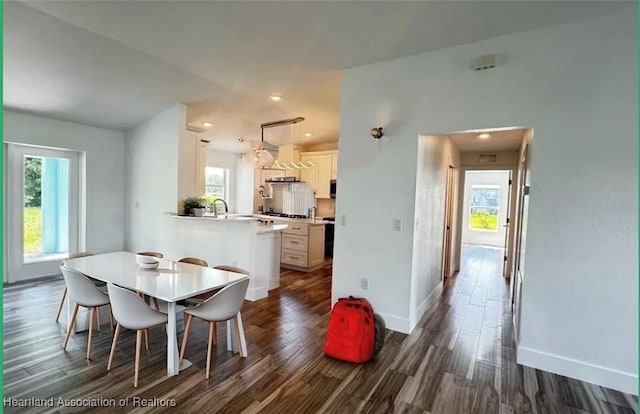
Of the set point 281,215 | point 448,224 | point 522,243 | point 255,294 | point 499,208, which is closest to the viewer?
point 522,243

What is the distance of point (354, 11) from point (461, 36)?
1.02 meters

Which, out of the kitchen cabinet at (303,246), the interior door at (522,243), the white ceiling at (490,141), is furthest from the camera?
the kitchen cabinet at (303,246)

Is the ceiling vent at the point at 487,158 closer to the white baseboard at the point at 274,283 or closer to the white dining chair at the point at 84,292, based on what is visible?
the white baseboard at the point at 274,283

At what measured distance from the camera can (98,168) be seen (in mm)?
5520

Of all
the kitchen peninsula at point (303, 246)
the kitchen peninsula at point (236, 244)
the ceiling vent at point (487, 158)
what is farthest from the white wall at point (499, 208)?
the kitchen peninsula at point (236, 244)

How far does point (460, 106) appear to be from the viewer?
309 centimetres

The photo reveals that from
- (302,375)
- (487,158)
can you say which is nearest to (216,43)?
(302,375)

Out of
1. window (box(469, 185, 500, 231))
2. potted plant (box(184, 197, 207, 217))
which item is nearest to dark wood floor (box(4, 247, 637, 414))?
potted plant (box(184, 197, 207, 217))

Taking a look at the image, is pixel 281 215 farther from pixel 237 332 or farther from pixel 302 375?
pixel 302 375

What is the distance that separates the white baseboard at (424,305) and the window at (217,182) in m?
5.22

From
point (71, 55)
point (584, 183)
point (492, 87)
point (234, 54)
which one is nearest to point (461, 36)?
point (492, 87)

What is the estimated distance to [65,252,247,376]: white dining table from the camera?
2539mm

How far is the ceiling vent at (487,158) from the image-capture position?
5.72 m

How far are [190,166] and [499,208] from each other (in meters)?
8.78
